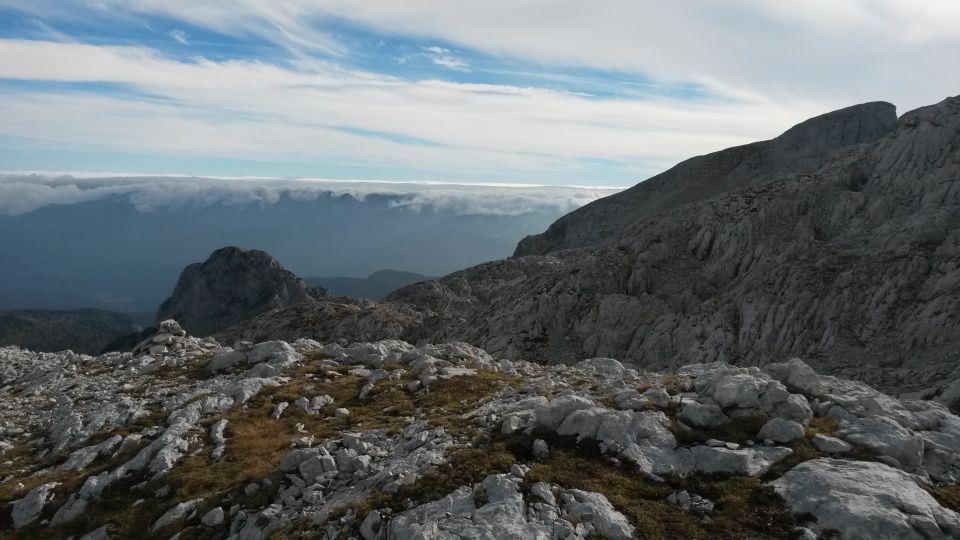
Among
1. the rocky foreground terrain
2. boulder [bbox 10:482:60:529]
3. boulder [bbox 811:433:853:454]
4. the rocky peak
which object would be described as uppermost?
the rocky peak

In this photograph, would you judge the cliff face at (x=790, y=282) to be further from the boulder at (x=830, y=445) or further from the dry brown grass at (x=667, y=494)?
the dry brown grass at (x=667, y=494)

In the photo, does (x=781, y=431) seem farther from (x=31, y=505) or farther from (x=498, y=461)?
(x=31, y=505)

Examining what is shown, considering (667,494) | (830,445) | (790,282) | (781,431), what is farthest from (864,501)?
(790,282)

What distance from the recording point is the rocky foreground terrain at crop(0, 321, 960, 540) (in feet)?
58.8

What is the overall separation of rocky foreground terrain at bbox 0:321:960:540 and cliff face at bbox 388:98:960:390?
101 feet

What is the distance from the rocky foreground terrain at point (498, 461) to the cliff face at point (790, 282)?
30807 millimetres

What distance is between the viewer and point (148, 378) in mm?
40812

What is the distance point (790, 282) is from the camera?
212 feet

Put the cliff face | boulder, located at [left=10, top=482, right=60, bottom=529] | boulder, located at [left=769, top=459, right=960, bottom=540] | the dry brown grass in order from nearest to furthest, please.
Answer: boulder, located at [left=769, top=459, right=960, bottom=540], the dry brown grass, boulder, located at [left=10, top=482, right=60, bottom=529], the cliff face

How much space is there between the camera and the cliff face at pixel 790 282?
54219mm

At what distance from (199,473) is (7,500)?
28.3 feet

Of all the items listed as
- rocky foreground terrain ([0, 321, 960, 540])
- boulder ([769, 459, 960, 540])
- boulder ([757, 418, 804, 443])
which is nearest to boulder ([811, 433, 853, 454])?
rocky foreground terrain ([0, 321, 960, 540])

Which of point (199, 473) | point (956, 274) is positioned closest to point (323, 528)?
point (199, 473)

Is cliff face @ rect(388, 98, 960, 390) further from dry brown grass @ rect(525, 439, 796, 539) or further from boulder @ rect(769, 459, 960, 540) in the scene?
dry brown grass @ rect(525, 439, 796, 539)
